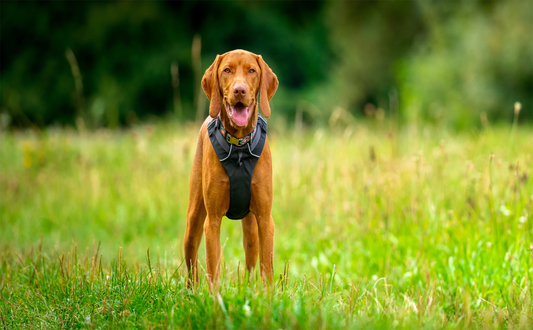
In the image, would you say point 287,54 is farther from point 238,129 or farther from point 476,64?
point 238,129

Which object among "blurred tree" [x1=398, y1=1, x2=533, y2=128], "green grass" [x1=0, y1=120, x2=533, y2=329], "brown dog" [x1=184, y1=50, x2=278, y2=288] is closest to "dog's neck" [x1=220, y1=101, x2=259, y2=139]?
"brown dog" [x1=184, y1=50, x2=278, y2=288]

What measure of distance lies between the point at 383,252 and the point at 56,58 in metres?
17.8

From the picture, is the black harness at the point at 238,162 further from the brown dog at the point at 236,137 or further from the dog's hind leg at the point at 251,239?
the dog's hind leg at the point at 251,239

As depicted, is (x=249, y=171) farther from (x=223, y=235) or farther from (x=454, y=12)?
(x=454, y=12)

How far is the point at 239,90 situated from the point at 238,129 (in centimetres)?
26

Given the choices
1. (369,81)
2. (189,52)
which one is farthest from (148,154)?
(369,81)

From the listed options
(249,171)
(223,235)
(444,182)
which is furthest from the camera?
(223,235)

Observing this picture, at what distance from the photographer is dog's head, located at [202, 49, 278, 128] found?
213 centimetres

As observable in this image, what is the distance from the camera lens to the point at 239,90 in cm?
209

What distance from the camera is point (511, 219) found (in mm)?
3627

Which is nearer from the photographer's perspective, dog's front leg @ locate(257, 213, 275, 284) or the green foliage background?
dog's front leg @ locate(257, 213, 275, 284)

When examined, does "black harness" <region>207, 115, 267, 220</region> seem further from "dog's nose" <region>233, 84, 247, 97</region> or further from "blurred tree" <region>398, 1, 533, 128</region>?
"blurred tree" <region>398, 1, 533, 128</region>

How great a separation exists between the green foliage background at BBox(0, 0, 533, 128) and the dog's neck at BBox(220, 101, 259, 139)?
35.2 feet

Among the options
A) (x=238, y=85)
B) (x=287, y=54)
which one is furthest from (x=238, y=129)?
(x=287, y=54)
